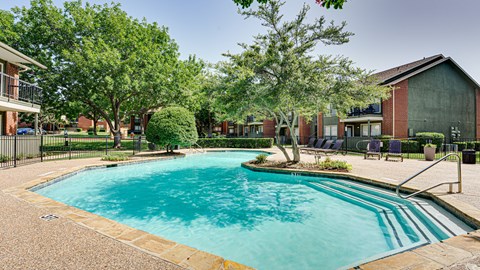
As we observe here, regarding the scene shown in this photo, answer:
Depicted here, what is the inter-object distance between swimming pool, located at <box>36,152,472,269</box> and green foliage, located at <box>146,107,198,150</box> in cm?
741

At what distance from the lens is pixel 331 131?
28.8m

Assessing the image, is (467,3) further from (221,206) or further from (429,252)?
(221,206)

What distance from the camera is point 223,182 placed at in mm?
9781

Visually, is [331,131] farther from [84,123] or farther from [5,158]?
[84,123]

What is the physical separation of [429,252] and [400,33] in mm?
15636

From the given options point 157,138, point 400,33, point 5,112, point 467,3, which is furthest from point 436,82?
point 5,112

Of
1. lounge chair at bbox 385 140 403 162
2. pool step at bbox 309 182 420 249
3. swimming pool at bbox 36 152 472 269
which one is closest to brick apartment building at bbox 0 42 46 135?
swimming pool at bbox 36 152 472 269

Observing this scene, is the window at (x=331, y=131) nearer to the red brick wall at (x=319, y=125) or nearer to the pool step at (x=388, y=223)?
the red brick wall at (x=319, y=125)

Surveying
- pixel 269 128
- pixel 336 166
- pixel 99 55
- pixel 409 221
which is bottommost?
pixel 409 221

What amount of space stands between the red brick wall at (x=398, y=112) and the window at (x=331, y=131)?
20.2 feet

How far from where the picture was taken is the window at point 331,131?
28273mm

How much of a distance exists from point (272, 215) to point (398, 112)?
21980 millimetres

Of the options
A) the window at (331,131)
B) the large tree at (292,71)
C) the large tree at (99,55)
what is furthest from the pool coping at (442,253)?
the window at (331,131)

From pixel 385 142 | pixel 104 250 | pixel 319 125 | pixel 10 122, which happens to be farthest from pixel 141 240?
pixel 319 125
